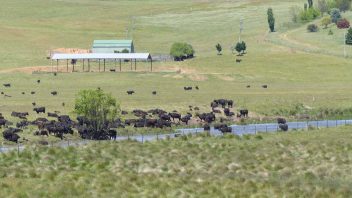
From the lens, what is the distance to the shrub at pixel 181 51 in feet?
587

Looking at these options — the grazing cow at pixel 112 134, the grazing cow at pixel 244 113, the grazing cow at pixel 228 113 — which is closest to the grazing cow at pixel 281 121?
the grazing cow at pixel 244 113

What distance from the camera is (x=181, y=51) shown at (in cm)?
17925

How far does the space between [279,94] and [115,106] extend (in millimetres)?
34680

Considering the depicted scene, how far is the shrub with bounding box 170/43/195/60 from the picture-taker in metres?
179

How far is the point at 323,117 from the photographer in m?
114

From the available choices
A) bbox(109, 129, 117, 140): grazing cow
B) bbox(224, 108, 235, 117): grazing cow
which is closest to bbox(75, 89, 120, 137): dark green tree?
bbox(109, 129, 117, 140): grazing cow

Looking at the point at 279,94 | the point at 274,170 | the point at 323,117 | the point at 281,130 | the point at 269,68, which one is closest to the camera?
the point at 274,170

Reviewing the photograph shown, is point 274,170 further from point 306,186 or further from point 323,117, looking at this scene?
point 323,117

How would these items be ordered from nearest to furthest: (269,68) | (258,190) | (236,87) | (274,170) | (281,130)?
1. (258,190)
2. (274,170)
3. (281,130)
4. (236,87)
5. (269,68)

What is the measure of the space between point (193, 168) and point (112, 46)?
123213 mm

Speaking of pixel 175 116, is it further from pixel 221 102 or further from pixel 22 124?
pixel 22 124

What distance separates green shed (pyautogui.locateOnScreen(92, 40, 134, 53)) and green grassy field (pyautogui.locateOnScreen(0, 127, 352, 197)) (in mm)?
98487

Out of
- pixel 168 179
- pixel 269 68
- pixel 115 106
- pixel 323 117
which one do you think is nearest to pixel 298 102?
pixel 323 117

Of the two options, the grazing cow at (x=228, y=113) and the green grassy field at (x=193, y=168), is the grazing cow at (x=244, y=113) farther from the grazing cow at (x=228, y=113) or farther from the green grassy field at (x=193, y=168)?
the green grassy field at (x=193, y=168)
